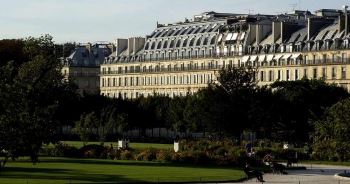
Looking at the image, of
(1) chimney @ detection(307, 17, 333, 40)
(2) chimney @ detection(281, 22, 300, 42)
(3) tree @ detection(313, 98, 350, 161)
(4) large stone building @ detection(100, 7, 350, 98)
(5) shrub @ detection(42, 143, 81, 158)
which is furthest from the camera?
(2) chimney @ detection(281, 22, 300, 42)

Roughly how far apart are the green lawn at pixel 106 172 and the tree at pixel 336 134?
7.37 metres

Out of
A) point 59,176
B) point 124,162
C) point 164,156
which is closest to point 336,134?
point 164,156

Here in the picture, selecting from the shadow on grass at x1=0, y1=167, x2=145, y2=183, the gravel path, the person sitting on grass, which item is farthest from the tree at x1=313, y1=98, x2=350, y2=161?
the shadow on grass at x1=0, y1=167, x2=145, y2=183

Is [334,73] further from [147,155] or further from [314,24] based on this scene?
[147,155]

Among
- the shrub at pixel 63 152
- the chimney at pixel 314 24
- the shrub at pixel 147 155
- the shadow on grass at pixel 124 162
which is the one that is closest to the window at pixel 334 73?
the chimney at pixel 314 24

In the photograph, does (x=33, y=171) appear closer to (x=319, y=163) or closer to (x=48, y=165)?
(x=48, y=165)

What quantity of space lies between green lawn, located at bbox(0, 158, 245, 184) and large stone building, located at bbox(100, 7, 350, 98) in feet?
250

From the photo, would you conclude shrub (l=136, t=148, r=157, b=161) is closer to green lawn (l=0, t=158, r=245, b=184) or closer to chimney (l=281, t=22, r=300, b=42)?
green lawn (l=0, t=158, r=245, b=184)

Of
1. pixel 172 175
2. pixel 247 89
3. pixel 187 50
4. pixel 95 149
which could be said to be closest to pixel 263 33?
pixel 187 50

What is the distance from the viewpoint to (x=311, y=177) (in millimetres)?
69562

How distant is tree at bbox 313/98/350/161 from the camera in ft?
248

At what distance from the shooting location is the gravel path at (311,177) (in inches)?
2557

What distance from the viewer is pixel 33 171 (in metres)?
70.2

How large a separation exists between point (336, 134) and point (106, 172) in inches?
711
